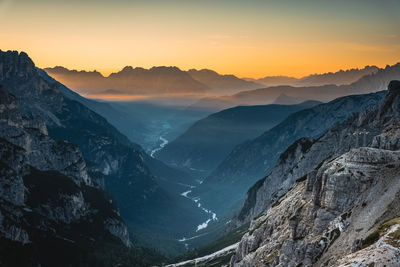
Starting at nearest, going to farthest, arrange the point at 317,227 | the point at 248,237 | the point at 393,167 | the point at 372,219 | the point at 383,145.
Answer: the point at 372,219 < the point at 393,167 < the point at 317,227 < the point at 383,145 < the point at 248,237

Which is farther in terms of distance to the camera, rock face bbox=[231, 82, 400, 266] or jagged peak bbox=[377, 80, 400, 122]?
jagged peak bbox=[377, 80, 400, 122]

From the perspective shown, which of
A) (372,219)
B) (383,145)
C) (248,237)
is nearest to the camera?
(372,219)

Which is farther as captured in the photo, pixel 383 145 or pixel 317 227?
pixel 383 145

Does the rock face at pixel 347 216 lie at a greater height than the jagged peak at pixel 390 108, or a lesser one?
lesser

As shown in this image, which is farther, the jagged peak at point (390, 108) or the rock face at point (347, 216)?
the jagged peak at point (390, 108)

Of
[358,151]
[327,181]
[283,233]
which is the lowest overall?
[283,233]

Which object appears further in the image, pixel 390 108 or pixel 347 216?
pixel 390 108

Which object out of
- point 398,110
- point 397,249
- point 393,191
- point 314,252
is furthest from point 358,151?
point 398,110

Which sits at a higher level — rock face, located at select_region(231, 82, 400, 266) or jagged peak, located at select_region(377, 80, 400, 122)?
jagged peak, located at select_region(377, 80, 400, 122)

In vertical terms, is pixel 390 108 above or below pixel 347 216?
above

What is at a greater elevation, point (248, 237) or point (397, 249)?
point (397, 249)

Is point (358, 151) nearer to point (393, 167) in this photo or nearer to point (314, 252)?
point (393, 167)
